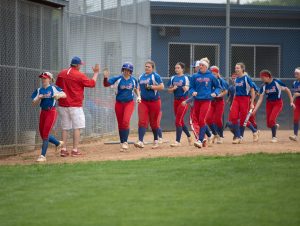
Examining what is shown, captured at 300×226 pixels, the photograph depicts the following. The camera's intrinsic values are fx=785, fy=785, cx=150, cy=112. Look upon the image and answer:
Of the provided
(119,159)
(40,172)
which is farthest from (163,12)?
(40,172)

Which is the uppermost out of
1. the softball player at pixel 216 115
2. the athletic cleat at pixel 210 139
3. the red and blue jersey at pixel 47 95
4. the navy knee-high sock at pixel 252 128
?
the red and blue jersey at pixel 47 95

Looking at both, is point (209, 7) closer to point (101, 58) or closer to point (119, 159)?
point (101, 58)

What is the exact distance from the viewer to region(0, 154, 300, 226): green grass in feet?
28.6

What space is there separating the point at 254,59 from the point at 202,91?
10.2 m

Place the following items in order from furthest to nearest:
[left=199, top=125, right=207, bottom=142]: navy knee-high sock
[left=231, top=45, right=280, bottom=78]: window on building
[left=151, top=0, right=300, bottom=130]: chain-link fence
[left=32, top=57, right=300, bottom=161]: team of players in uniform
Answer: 1. [left=231, top=45, right=280, bottom=78]: window on building
2. [left=151, top=0, right=300, bottom=130]: chain-link fence
3. [left=199, top=125, right=207, bottom=142]: navy knee-high sock
4. [left=32, top=57, right=300, bottom=161]: team of players in uniform

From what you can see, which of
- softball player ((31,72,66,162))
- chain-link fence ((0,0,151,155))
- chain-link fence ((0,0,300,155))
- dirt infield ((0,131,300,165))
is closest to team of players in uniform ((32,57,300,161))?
softball player ((31,72,66,162))

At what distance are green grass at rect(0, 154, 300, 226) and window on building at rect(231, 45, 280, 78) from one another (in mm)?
12677

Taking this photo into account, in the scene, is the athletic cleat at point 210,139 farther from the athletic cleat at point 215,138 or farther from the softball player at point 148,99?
the softball player at point 148,99

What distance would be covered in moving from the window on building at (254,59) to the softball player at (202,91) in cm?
939

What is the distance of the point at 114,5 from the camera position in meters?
22.4

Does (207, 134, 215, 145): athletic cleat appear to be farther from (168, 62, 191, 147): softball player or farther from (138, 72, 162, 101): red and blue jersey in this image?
(138, 72, 162, 101): red and blue jersey

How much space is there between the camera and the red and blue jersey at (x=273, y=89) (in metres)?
19.3

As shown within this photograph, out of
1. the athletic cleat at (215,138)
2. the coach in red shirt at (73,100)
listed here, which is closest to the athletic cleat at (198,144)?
the athletic cleat at (215,138)

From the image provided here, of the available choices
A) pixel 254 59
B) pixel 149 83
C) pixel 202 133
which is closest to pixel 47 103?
pixel 149 83
